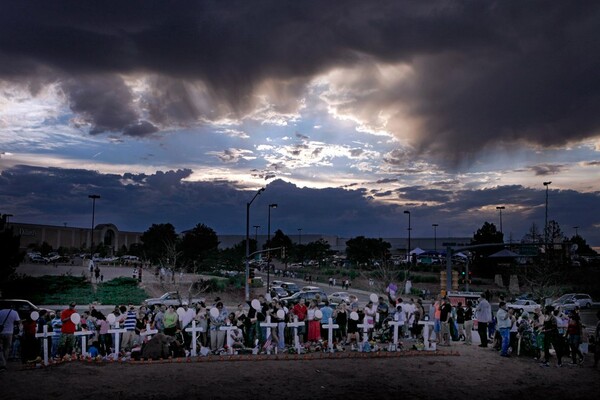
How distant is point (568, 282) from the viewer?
6334 centimetres

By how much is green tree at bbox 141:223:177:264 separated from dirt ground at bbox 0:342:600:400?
179 ft

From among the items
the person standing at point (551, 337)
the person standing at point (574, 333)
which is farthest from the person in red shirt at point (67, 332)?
the person standing at point (574, 333)

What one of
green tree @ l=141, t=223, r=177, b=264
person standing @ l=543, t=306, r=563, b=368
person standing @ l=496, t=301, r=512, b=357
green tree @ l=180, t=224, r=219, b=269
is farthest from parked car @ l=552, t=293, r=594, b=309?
green tree @ l=141, t=223, r=177, b=264

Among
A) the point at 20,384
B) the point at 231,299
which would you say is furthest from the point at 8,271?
the point at 20,384

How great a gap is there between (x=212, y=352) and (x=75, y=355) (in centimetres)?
410

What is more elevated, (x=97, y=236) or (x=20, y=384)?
(x=97, y=236)

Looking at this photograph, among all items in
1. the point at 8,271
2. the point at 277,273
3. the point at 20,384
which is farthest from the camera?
the point at 277,273

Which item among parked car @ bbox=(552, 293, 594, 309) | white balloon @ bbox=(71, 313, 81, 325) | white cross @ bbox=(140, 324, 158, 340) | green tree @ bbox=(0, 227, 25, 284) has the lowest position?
parked car @ bbox=(552, 293, 594, 309)

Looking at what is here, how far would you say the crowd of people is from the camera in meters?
16.4

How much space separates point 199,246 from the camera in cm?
6750

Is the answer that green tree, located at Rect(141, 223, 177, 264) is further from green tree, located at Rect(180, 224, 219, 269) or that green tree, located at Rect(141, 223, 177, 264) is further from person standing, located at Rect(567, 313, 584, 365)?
person standing, located at Rect(567, 313, 584, 365)

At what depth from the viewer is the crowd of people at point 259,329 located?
1636 centimetres

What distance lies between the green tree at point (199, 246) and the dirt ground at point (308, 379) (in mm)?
51569

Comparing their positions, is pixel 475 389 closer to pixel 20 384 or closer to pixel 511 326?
pixel 511 326
